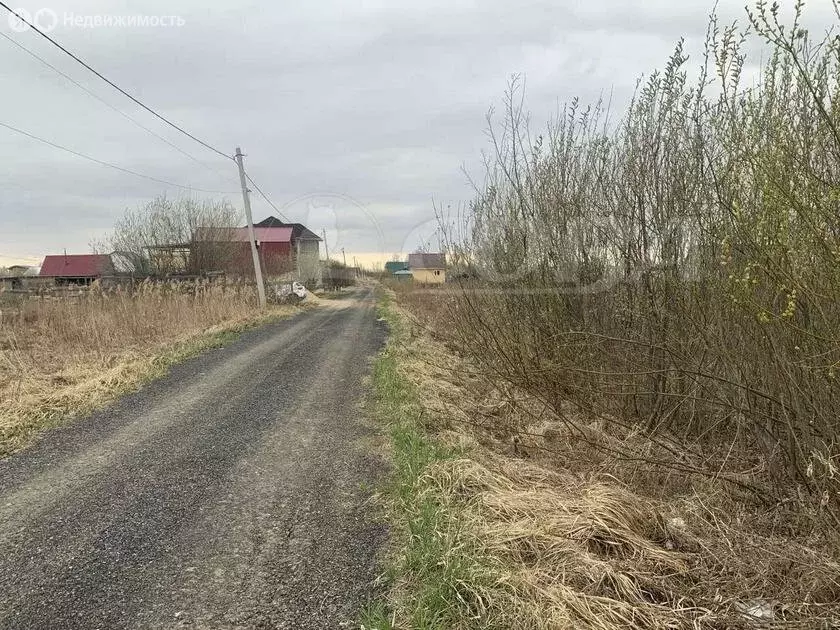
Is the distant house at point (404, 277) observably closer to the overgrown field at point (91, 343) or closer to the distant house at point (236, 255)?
the distant house at point (236, 255)

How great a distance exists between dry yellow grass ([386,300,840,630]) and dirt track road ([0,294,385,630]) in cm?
58

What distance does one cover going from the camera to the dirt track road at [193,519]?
2.39m

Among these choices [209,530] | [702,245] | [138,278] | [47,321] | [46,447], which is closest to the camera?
[209,530]

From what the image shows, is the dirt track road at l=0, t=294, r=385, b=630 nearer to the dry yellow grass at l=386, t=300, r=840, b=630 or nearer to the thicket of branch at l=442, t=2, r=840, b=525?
the dry yellow grass at l=386, t=300, r=840, b=630

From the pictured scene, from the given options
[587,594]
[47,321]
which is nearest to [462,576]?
[587,594]

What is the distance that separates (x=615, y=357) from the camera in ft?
16.0

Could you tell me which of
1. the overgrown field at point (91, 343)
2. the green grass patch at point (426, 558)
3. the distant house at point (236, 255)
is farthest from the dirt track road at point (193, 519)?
the distant house at point (236, 255)

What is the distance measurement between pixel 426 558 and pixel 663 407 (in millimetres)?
3156

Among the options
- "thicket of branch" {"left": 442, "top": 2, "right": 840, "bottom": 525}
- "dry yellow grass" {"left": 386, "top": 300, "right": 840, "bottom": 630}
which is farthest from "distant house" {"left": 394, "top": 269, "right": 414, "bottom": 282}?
"dry yellow grass" {"left": 386, "top": 300, "right": 840, "bottom": 630}

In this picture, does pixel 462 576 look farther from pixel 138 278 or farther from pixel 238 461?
pixel 138 278

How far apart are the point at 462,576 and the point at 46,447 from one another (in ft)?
14.7

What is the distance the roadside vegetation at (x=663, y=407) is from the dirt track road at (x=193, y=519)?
16.4 inches

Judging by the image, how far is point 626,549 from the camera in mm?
2535

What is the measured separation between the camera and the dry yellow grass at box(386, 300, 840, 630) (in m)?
2.05
